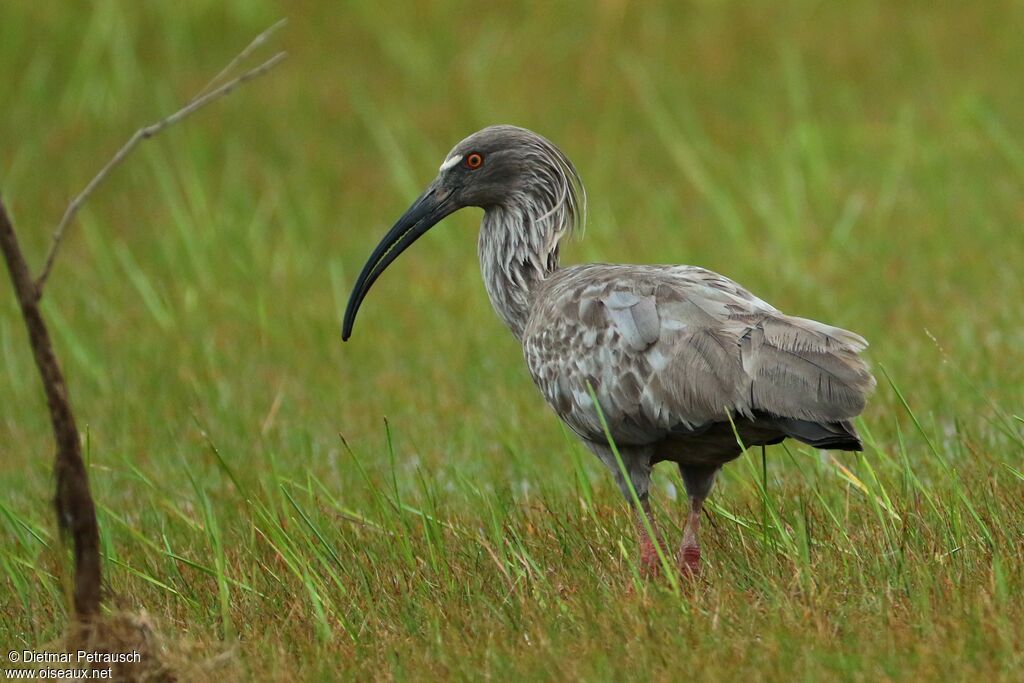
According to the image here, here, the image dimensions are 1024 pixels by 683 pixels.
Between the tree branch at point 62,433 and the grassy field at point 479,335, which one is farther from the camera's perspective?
the grassy field at point 479,335

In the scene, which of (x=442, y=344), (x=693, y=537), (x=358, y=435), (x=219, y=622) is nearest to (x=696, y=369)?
(x=693, y=537)

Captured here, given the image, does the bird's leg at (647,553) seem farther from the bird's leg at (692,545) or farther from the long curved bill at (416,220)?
the long curved bill at (416,220)

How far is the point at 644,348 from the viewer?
16.2 feet

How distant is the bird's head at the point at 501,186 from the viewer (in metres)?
6.04

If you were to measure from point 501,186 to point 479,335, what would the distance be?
3487 mm

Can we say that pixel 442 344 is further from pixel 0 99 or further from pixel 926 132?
pixel 0 99

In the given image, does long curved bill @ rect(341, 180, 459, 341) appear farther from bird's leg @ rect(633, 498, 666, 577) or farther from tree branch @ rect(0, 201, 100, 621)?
tree branch @ rect(0, 201, 100, 621)

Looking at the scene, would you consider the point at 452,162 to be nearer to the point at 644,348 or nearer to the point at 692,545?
the point at 644,348

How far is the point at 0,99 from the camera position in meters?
14.0

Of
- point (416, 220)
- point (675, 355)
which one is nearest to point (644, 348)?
point (675, 355)

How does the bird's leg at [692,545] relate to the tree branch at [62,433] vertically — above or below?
below

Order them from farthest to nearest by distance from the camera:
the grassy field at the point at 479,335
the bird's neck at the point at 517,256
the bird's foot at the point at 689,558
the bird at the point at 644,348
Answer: the bird's neck at the point at 517,256 < the bird's foot at the point at 689,558 < the bird at the point at 644,348 < the grassy field at the point at 479,335

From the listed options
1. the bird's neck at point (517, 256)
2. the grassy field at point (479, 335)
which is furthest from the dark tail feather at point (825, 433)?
the bird's neck at point (517, 256)

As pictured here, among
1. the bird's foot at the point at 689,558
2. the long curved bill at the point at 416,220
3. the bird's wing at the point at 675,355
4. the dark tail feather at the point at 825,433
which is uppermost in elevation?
the long curved bill at the point at 416,220
